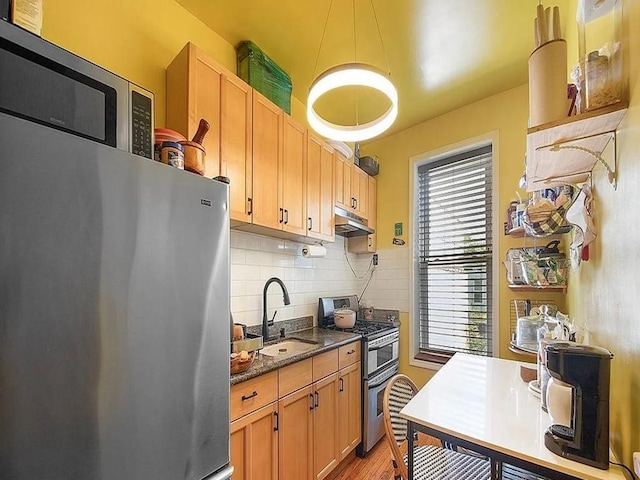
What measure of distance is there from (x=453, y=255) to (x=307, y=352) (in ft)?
5.94

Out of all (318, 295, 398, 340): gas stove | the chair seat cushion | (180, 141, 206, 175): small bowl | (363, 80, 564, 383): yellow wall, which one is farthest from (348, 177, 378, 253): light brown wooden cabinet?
(180, 141, 206, 175): small bowl

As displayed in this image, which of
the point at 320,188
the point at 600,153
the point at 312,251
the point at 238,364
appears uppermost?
the point at 320,188

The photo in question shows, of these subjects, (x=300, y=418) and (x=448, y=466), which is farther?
(x=300, y=418)

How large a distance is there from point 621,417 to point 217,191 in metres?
1.44

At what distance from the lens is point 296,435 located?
6.12 ft

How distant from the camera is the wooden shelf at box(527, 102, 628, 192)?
0.88 meters

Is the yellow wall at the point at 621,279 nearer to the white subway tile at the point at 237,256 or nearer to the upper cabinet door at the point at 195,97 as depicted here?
the upper cabinet door at the point at 195,97

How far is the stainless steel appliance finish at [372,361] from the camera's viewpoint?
2.53 m

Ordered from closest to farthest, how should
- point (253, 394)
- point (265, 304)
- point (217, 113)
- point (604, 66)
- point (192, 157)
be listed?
point (604, 66) → point (192, 157) → point (253, 394) → point (217, 113) → point (265, 304)

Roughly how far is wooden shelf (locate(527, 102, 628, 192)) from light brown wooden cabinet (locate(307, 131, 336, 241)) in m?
1.49

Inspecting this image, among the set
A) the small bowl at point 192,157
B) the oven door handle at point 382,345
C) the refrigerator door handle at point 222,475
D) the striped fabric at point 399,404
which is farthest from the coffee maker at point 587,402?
the oven door handle at point 382,345

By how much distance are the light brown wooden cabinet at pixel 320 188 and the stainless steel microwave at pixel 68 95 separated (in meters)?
1.52

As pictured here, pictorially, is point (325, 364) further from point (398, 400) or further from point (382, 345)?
point (382, 345)

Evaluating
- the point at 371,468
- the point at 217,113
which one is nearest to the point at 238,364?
the point at 217,113
